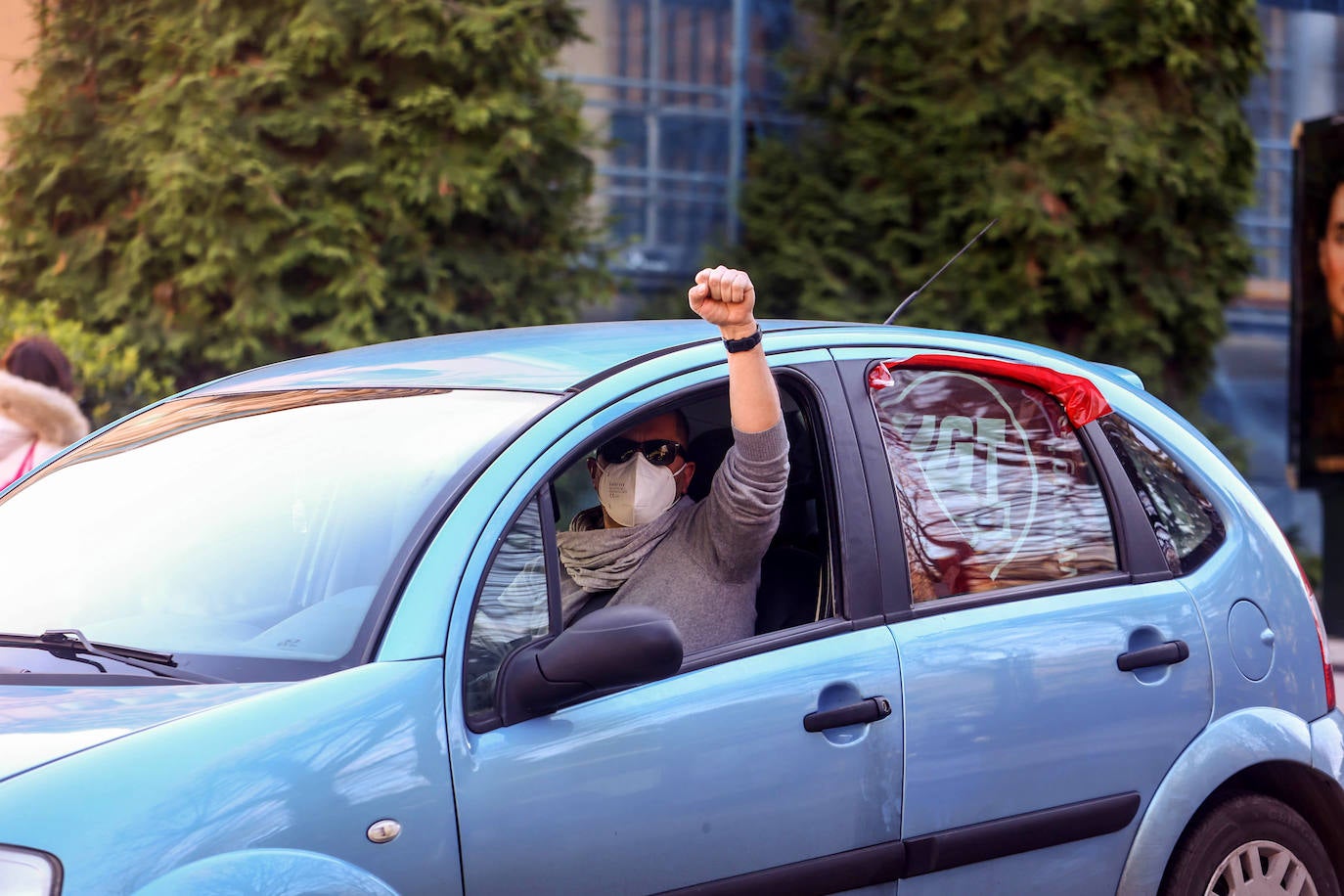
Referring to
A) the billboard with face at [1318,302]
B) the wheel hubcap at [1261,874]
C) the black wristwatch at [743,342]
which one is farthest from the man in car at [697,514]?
the billboard with face at [1318,302]

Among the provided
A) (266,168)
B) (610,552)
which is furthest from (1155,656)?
(266,168)

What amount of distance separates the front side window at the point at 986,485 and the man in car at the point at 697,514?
13.4 inches

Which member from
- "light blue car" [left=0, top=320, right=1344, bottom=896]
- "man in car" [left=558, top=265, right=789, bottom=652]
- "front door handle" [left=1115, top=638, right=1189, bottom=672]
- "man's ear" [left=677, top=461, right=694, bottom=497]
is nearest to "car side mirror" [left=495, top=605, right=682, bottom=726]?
"light blue car" [left=0, top=320, right=1344, bottom=896]

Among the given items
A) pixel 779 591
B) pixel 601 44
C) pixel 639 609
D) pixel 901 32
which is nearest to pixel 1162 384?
pixel 901 32

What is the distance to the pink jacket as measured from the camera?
20.5 ft

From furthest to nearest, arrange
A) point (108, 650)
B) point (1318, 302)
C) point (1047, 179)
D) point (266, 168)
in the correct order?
point (1047, 179) → point (1318, 302) → point (266, 168) → point (108, 650)

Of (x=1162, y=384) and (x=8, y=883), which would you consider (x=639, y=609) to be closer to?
(x=8, y=883)

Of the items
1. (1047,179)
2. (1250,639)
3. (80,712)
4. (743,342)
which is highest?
(1047,179)

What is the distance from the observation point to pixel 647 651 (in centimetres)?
262

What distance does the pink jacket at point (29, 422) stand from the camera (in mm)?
6262

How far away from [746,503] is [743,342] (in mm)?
336

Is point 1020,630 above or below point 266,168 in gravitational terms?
below

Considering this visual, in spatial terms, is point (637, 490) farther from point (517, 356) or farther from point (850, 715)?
point (850, 715)

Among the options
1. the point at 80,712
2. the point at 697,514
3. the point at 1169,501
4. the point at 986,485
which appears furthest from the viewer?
the point at 1169,501
